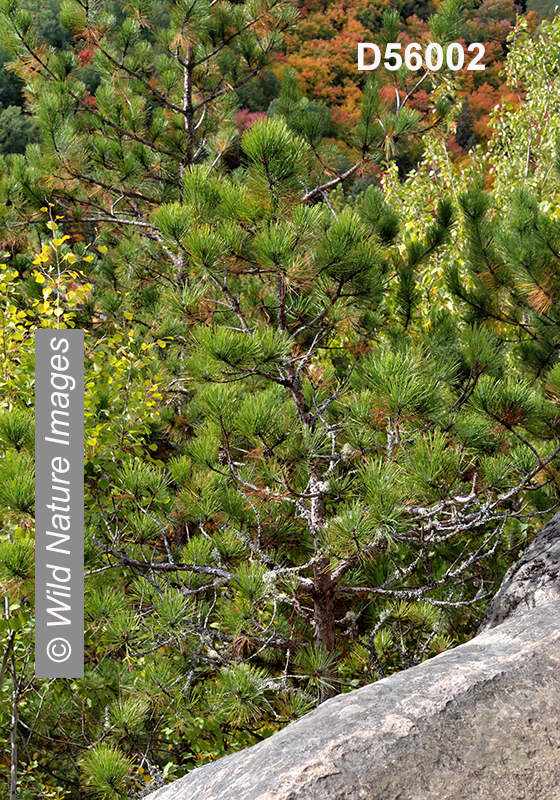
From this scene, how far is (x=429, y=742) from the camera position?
1090 millimetres

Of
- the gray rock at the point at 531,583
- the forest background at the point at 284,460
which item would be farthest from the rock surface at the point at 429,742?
the forest background at the point at 284,460

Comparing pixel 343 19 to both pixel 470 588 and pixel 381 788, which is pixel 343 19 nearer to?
pixel 470 588

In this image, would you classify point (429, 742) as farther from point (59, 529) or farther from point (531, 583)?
point (59, 529)

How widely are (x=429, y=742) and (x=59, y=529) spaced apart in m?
1.20

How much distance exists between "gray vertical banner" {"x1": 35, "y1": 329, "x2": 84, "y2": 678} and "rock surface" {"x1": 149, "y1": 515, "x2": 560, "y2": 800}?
657 millimetres

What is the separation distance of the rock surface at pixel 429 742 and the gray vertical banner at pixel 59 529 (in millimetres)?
657

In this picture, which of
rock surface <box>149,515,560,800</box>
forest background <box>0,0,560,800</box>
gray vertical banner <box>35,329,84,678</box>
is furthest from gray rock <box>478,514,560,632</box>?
gray vertical banner <box>35,329,84,678</box>

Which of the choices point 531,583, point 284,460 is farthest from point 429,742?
point 284,460

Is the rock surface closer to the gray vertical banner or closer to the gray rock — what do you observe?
the gray rock

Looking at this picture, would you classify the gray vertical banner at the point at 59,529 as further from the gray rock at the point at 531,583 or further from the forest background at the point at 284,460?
the gray rock at the point at 531,583

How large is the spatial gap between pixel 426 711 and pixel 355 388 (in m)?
1.50

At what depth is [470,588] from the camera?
337 cm

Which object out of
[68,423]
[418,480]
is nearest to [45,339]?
[68,423]

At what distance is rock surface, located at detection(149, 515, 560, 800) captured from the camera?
101 centimetres
